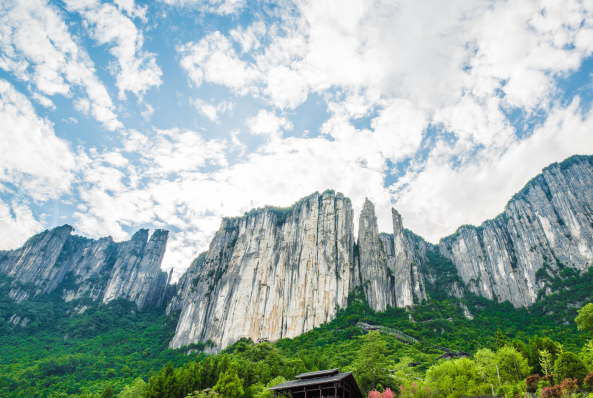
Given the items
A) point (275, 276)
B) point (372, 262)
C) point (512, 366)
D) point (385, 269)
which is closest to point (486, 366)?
point (512, 366)

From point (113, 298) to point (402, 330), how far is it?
92213mm

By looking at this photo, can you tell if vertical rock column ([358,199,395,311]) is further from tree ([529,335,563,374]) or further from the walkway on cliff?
tree ([529,335,563,374])

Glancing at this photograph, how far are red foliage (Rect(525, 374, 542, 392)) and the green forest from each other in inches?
3.0

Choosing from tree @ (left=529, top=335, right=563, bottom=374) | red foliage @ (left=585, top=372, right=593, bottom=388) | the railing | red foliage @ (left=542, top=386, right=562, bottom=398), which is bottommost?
red foliage @ (left=542, top=386, right=562, bottom=398)

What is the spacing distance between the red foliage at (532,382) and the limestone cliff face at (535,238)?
6154 cm

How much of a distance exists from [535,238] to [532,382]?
234 ft

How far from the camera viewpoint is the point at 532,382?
2852cm

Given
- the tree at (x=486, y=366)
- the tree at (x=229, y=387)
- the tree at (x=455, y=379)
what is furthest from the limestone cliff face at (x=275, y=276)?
the tree at (x=229, y=387)

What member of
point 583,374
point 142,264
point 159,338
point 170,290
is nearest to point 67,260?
point 142,264

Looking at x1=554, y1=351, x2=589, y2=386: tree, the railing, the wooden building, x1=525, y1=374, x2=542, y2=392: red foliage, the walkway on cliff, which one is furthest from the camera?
the railing

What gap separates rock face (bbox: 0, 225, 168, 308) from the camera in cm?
10775

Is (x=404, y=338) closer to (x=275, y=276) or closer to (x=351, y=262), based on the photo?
Answer: (x=351, y=262)

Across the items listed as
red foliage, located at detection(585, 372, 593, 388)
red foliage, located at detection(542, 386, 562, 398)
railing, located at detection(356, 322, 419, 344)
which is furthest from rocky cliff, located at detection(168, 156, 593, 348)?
red foliage, located at detection(585, 372, 593, 388)

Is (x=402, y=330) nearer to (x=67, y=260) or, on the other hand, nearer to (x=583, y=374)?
(x=583, y=374)
